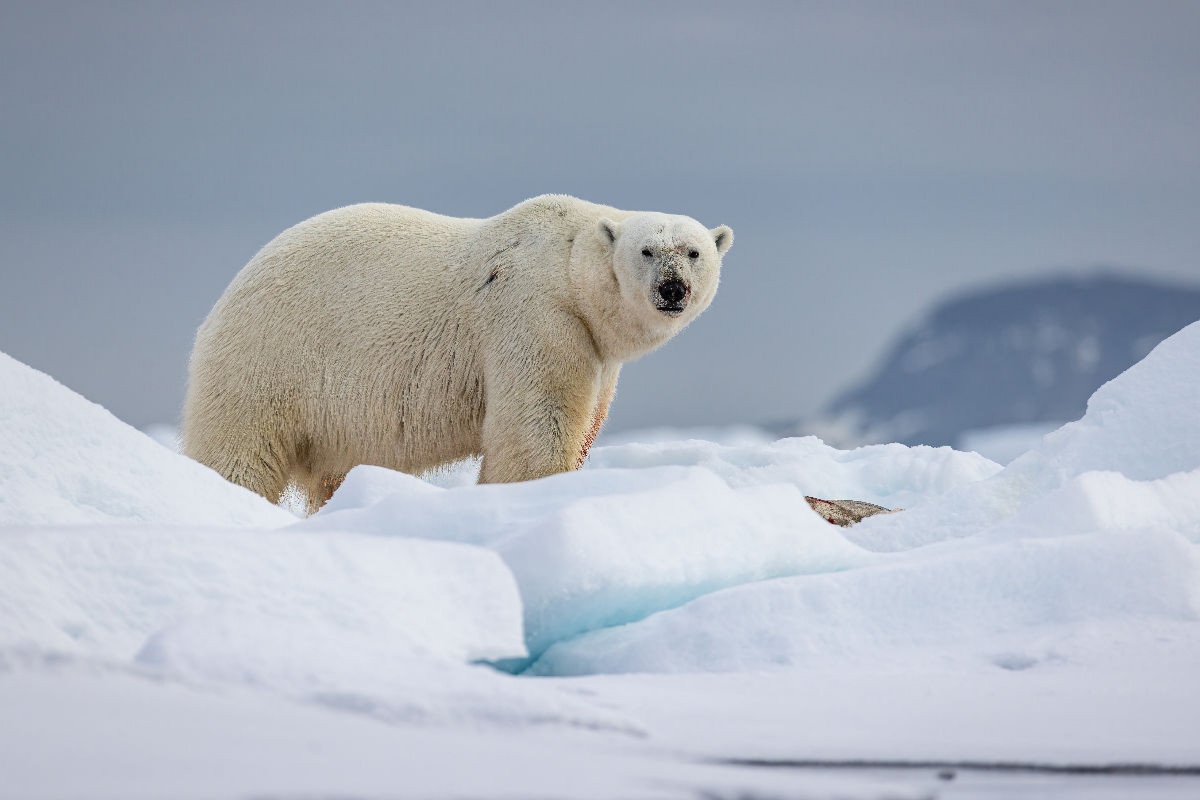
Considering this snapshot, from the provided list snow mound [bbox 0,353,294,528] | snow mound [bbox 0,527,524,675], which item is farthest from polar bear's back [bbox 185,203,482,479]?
snow mound [bbox 0,527,524,675]

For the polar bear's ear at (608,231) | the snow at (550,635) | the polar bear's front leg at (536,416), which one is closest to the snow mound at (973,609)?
the snow at (550,635)

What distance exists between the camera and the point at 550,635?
3.62 meters

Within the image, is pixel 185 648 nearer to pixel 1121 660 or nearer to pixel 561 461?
pixel 1121 660

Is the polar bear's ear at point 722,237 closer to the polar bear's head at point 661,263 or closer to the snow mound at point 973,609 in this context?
the polar bear's head at point 661,263

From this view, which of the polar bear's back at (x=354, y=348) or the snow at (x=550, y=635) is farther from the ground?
the polar bear's back at (x=354, y=348)

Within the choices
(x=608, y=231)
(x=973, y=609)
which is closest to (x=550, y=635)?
(x=973, y=609)

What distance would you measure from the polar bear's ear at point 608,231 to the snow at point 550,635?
2.57m

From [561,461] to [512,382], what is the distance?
48cm

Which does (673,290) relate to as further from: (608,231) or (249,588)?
(249,588)

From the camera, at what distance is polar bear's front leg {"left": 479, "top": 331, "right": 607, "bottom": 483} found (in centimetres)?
667

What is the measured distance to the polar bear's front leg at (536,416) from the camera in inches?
263

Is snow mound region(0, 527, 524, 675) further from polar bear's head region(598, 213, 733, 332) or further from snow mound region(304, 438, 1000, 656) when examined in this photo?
polar bear's head region(598, 213, 733, 332)

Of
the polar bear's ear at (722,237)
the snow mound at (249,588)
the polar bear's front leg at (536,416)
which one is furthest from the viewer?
the polar bear's ear at (722,237)

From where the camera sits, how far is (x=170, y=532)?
3.20 m
